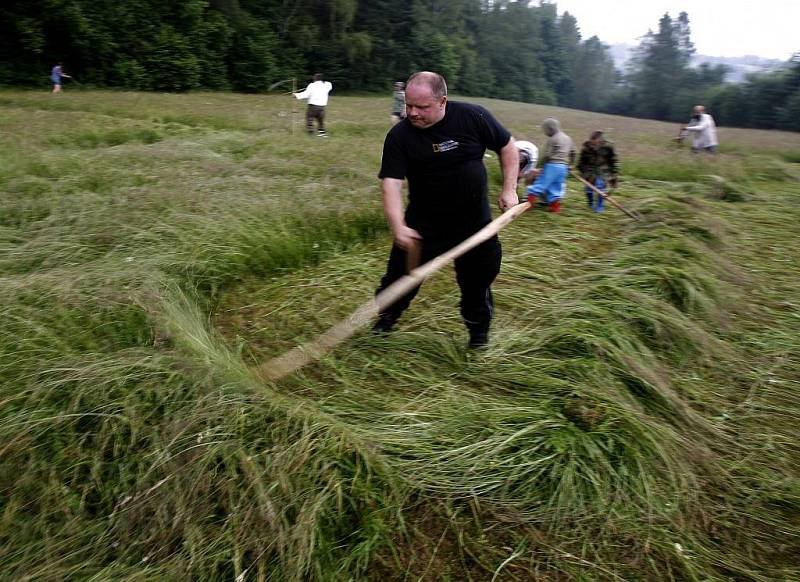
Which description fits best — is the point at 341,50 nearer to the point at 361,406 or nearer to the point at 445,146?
the point at 445,146

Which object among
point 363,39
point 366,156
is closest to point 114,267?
point 366,156

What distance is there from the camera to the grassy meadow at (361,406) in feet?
6.97

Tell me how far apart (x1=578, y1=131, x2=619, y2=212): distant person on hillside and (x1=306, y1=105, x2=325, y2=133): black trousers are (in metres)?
5.50

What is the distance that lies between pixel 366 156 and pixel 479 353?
5.29 meters

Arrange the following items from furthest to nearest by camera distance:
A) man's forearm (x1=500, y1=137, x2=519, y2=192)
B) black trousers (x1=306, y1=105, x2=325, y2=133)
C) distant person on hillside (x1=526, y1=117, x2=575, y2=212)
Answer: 1. black trousers (x1=306, y1=105, x2=325, y2=133)
2. distant person on hillside (x1=526, y1=117, x2=575, y2=212)
3. man's forearm (x1=500, y1=137, x2=519, y2=192)

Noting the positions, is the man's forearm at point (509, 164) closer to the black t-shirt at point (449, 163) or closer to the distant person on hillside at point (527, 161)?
the black t-shirt at point (449, 163)

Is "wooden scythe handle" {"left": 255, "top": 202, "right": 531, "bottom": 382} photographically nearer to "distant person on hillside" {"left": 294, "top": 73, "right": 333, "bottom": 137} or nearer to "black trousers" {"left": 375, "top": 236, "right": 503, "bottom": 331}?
"black trousers" {"left": 375, "top": 236, "right": 503, "bottom": 331}

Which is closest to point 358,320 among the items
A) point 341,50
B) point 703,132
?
point 703,132

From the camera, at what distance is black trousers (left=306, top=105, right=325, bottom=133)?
11.4 m

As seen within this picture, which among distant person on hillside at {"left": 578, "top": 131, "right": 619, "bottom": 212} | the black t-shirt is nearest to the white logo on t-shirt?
the black t-shirt

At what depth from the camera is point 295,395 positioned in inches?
120

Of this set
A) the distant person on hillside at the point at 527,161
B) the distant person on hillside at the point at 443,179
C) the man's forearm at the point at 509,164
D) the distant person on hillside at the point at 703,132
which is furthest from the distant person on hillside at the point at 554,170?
the distant person on hillside at the point at 703,132

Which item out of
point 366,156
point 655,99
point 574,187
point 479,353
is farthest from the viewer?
point 655,99

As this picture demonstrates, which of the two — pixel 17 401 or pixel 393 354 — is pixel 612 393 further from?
pixel 17 401
